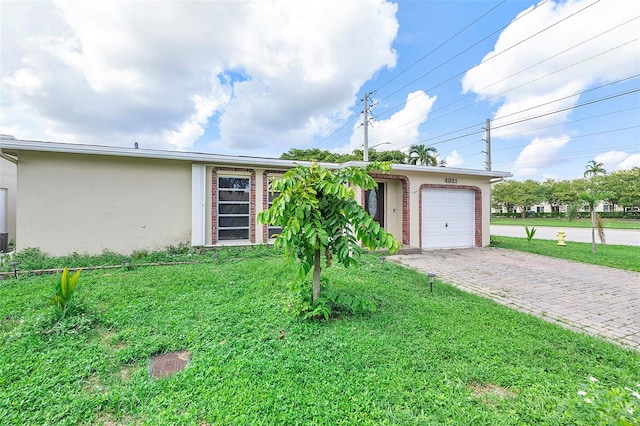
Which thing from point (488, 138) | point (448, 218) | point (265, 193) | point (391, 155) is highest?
point (391, 155)

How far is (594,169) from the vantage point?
38.7m

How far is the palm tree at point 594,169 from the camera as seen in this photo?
38344 millimetres

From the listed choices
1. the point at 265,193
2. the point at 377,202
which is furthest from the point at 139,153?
the point at 377,202

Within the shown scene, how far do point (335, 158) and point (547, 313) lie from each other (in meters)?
23.7

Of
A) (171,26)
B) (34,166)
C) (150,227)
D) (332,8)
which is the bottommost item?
(150,227)

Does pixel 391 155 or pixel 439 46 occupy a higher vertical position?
pixel 439 46

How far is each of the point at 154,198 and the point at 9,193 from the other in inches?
213

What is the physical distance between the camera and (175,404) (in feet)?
6.68

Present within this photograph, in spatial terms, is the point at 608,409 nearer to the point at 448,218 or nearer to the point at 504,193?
the point at 448,218

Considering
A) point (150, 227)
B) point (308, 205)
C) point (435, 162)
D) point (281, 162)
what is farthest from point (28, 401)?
point (435, 162)

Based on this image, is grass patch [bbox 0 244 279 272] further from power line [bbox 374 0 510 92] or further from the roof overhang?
power line [bbox 374 0 510 92]

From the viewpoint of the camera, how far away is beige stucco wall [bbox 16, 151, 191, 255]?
6453mm

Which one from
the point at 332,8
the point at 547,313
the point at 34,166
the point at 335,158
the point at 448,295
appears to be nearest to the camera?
the point at 547,313

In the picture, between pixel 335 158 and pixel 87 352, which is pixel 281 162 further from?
pixel 335 158
